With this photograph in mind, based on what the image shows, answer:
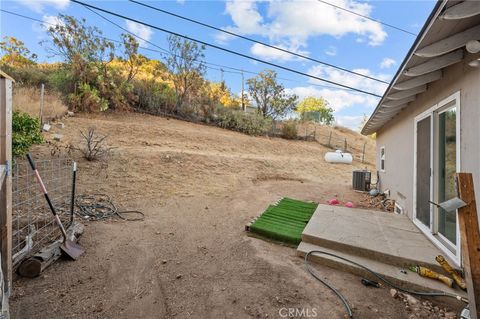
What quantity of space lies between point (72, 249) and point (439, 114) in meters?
5.35

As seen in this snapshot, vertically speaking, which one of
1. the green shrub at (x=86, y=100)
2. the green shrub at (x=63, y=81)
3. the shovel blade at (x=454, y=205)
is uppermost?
the green shrub at (x=63, y=81)

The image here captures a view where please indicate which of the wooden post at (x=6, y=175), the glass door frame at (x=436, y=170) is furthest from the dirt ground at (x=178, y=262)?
the glass door frame at (x=436, y=170)

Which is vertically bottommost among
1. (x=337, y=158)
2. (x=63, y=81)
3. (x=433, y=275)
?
(x=433, y=275)

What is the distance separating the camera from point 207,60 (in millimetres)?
14242

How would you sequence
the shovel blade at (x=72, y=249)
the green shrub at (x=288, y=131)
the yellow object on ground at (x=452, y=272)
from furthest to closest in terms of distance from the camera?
1. the green shrub at (x=288, y=131)
2. the shovel blade at (x=72, y=249)
3. the yellow object on ground at (x=452, y=272)

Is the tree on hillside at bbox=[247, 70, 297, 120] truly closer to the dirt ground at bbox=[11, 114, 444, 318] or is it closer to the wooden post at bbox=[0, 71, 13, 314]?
the dirt ground at bbox=[11, 114, 444, 318]

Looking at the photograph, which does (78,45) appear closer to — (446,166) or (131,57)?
(131,57)

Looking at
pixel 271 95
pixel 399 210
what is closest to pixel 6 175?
pixel 399 210

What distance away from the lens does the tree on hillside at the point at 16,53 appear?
12.3m

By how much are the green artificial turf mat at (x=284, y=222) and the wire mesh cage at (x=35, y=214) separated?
9.91 feet

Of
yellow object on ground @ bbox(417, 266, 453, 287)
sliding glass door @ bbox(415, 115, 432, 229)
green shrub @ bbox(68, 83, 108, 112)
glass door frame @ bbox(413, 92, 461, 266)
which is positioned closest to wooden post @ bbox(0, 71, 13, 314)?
yellow object on ground @ bbox(417, 266, 453, 287)

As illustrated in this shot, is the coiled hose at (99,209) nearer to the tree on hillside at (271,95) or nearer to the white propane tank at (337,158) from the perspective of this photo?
the white propane tank at (337,158)

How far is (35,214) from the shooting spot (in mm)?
3611

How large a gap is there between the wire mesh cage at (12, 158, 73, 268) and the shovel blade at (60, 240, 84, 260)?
35cm
